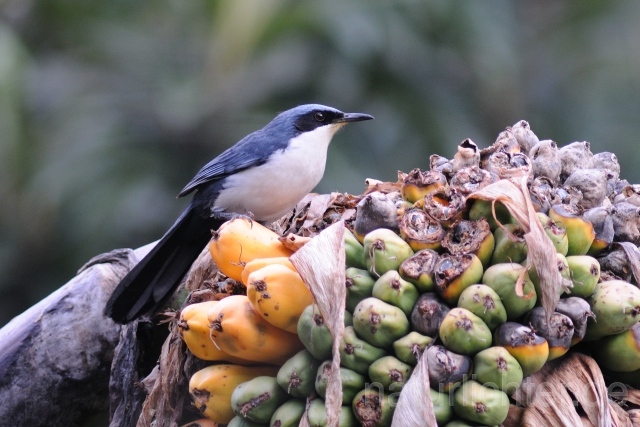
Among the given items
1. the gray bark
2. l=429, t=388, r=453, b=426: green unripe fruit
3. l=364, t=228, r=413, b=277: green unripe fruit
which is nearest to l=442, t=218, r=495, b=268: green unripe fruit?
l=364, t=228, r=413, b=277: green unripe fruit

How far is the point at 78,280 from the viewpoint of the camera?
3242 mm

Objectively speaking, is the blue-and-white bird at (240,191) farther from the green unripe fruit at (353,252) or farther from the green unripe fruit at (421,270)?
the green unripe fruit at (421,270)

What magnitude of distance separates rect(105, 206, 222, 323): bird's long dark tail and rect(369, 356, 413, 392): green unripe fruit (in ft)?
3.93

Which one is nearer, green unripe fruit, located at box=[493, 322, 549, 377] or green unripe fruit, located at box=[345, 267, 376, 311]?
green unripe fruit, located at box=[493, 322, 549, 377]

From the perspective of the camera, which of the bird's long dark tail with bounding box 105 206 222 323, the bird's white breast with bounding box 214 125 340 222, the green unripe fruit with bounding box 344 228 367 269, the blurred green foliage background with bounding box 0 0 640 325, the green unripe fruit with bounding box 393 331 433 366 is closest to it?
the green unripe fruit with bounding box 393 331 433 366

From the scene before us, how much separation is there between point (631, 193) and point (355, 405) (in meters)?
1.00

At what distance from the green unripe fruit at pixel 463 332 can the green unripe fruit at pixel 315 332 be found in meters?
0.23

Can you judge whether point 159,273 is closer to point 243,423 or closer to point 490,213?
point 243,423

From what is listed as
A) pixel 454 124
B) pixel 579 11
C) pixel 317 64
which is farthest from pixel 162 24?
pixel 579 11

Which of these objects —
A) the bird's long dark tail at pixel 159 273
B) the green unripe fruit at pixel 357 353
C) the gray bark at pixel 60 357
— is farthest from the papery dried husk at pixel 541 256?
the gray bark at pixel 60 357

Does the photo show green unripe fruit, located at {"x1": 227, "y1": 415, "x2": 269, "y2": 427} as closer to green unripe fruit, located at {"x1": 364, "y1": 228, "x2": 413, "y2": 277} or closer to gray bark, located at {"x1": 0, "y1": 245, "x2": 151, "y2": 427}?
green unripe fruit, located at {"x1": 364, "y1": 228, "x2": 413, "y2": 277}

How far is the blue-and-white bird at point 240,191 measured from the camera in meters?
3.01

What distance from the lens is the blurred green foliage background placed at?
32.4ft

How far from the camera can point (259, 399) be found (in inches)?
82.1
